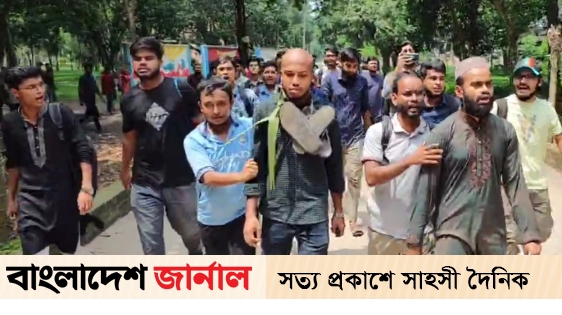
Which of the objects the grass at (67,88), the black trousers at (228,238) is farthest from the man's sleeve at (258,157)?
the grass at (67,88)

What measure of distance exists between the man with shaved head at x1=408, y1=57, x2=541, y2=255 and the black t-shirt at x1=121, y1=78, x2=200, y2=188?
5.00 ft

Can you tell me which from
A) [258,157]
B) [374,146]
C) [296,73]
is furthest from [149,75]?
[374,146]

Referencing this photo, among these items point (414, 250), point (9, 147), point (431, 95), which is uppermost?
point (431, 95)

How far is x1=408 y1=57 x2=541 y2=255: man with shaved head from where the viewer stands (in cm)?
303

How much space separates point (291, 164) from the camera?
328 centimetres

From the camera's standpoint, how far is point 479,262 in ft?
11.0

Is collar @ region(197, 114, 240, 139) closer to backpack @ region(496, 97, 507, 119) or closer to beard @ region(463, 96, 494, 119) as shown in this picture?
beard @ region(463, 96, 494, 119)

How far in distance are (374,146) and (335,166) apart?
0.30 meters

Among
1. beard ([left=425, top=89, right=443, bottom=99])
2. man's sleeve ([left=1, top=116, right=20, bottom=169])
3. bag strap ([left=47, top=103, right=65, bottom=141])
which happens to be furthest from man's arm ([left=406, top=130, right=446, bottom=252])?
man's sleeve ([left=1, top=116, right=20, bottom=169])

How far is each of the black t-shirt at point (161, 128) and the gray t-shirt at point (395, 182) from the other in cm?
107

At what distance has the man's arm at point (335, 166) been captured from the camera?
3379 millimetres

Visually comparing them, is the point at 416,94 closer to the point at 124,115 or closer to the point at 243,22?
the point at 124,115

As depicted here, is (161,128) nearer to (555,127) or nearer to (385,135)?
(385,135)

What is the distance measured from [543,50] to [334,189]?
58.7 ft
